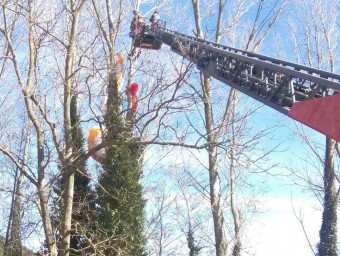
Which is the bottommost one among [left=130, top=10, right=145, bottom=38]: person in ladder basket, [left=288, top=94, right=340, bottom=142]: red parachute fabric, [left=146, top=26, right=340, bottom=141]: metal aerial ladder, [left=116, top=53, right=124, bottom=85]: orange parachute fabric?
[left=288, top=94, right=340, bottom=142]: red parachute fabric

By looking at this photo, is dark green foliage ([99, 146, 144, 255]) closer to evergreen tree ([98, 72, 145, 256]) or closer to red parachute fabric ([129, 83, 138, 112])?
evergreen tree ([98, 72, 145, 256])

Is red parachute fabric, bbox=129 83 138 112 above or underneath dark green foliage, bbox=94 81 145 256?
above

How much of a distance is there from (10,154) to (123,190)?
3.59 metres

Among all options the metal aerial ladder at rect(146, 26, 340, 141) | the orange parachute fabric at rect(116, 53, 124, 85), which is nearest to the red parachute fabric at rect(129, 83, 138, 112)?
the orange parachute fabric at rect(116, 53, 124, 85)

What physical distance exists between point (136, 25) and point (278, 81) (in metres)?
7.76

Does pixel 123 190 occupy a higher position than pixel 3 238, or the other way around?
pixel 3 238

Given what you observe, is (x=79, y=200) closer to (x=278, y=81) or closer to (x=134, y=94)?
(x=134, y=94)

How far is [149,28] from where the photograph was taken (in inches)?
619

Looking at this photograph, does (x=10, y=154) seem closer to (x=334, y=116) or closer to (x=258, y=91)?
(x=258, y=91)

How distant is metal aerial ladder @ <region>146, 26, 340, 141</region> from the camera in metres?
6.22

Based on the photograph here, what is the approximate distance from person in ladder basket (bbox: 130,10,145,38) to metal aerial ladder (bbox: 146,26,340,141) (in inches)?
107

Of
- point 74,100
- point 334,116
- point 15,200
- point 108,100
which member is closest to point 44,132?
point 108,100

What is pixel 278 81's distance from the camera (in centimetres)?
847

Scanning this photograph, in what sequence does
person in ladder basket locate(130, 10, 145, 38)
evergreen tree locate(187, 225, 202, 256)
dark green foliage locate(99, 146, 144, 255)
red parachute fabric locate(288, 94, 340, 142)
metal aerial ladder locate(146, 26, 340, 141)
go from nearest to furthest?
1. red parachute fabric locate(288, 94, 340, 142)
2. metal aerial ladder locate(146, 26, 340, 141)
3. dark green foliage locate(99, 146, 144, 255)
4. person in ladder basket locate(130, 10, 145, 38)
5. evergreen tree locate(187, 225, 202, 256)
